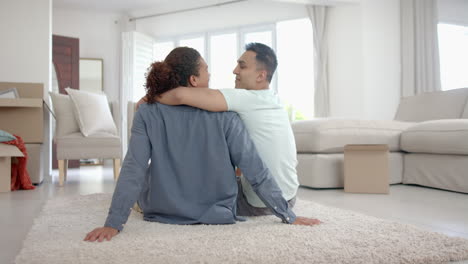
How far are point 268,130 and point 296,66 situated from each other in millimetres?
5280

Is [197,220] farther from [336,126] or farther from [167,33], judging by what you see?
[167,33]

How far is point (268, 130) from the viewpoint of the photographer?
173 centimetres

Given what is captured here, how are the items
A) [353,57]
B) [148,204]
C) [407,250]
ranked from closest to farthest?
[407,250] → [148,204] → [353,57]

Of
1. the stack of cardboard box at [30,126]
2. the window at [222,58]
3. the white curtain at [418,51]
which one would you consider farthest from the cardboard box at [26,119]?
the white curtain at [418,51]

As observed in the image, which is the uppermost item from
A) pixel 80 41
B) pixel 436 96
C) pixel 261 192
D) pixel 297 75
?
pixel 80 41

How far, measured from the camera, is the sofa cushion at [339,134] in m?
3.05

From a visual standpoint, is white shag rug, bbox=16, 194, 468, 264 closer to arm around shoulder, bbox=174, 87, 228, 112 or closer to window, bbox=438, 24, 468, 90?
arm around shoulder, bbox=174, 87, 228, 112

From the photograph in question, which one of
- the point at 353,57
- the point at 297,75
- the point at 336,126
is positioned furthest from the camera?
the point at 297,75

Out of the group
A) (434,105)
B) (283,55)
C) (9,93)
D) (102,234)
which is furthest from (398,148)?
(283,55)

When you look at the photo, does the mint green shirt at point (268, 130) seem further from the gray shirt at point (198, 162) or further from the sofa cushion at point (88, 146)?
the sofa cushion at point (88, 146)

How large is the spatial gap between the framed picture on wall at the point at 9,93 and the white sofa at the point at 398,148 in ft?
8.25

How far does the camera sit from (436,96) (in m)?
3.96

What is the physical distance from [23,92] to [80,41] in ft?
11.1

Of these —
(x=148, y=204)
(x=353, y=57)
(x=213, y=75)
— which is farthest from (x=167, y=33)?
(x=148, y=204)
